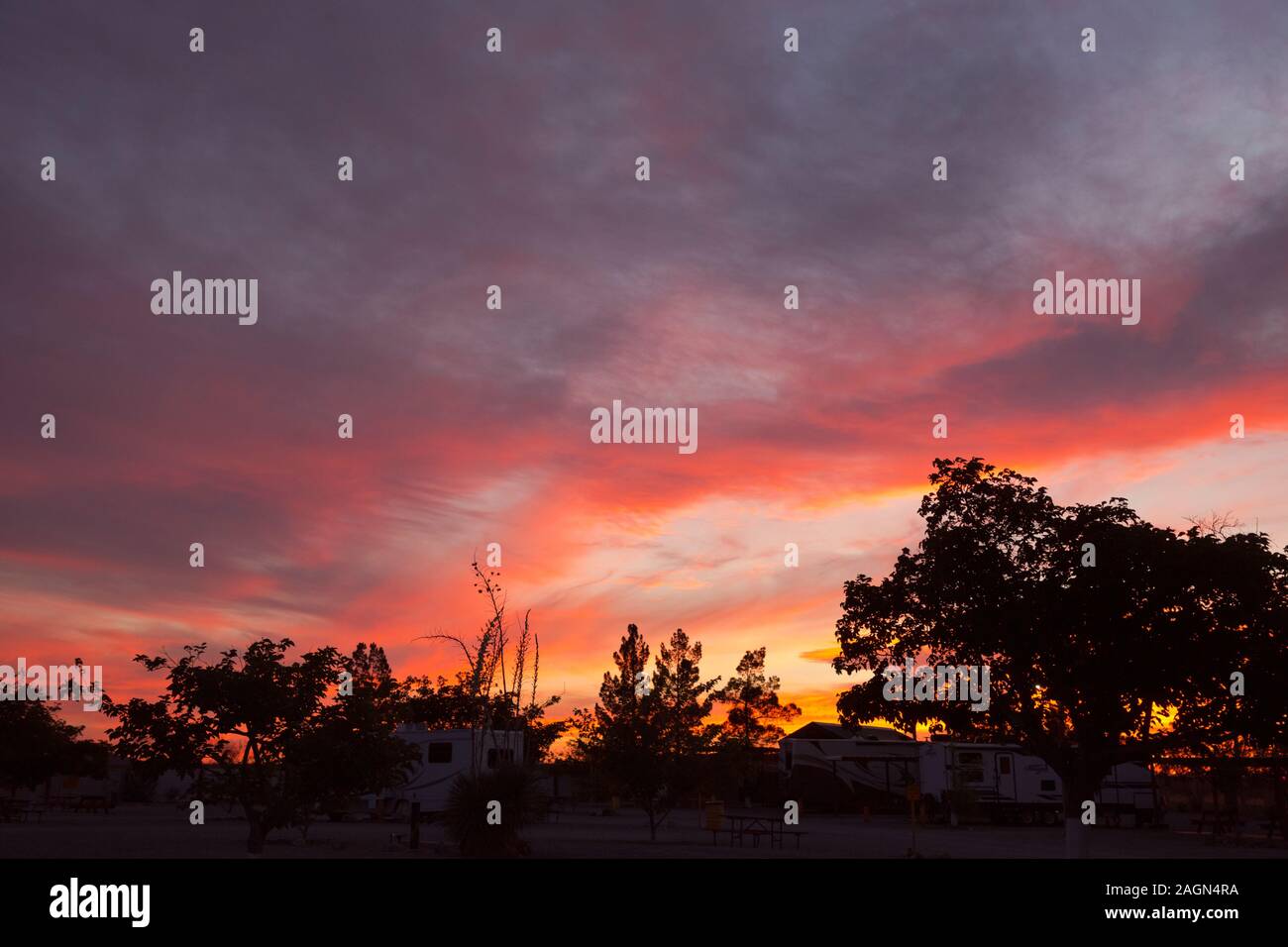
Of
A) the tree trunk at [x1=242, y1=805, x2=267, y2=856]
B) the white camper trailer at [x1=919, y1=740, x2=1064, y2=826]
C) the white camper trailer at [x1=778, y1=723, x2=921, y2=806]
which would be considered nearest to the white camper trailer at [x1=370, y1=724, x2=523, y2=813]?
the tree trunk at [x1=242, y1=805, x2=267, y2=856]

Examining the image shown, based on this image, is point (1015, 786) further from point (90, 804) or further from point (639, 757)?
point (90, 804)

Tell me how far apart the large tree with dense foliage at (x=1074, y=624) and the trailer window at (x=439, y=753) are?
59.0 ft

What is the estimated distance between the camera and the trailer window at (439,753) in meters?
41.9

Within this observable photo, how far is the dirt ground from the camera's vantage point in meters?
27.1

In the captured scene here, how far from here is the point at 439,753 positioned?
41969 millimetres

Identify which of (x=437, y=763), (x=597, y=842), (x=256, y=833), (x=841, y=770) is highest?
(x=256, y=833)

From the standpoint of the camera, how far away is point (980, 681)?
28.6 metres

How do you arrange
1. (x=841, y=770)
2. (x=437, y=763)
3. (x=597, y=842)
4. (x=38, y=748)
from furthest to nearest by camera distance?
(x=841, y=770)
(x=38, y=748)
(x=437, y=763)
(x=597, y=842)

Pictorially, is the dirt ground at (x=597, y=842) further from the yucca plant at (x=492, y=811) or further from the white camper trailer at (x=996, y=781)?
the white camper trailer at (x=996, y=781)

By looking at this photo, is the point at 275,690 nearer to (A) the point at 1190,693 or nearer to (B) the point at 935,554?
(B) the point at 935,554

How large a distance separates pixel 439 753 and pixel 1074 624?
968 inches

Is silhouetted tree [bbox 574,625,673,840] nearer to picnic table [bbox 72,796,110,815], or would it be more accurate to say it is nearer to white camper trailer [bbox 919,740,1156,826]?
white camper trailer [bbox 919,740,1156,826]

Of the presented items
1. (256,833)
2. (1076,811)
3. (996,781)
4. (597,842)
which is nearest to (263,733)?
(256,833)
